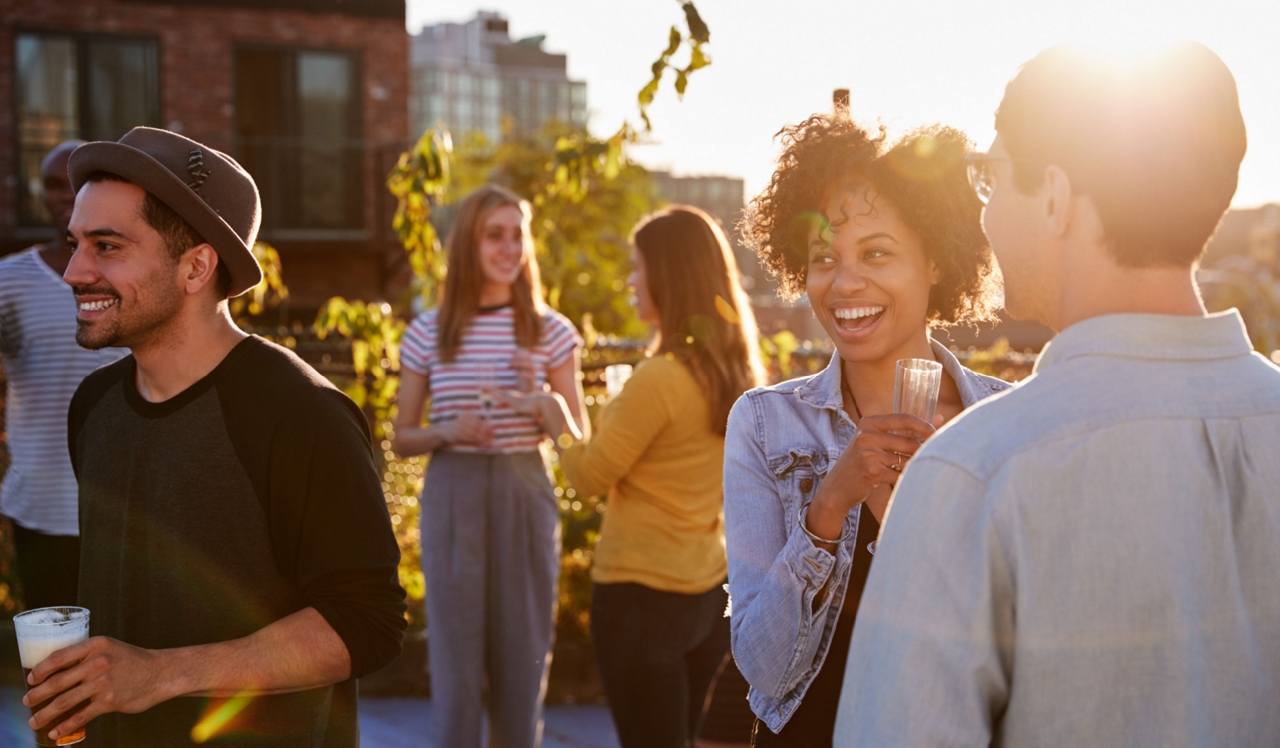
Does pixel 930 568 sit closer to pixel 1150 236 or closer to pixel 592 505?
pixel 1150 236

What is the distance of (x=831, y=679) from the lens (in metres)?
2.01

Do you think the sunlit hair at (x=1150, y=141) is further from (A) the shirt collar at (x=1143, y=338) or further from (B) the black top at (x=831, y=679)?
(B) the black top at (x=831, y=679)

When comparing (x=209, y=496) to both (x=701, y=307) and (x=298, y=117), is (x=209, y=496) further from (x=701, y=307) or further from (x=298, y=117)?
(x=298, y=117)

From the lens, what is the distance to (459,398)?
405 centimetres

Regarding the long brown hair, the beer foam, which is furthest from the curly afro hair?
the long brown hair

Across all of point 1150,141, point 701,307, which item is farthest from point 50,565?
point 1150,141

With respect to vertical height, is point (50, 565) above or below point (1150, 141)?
below

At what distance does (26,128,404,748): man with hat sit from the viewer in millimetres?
2031

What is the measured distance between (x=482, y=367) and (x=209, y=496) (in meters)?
2.03

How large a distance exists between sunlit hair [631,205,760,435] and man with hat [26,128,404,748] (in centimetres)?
143

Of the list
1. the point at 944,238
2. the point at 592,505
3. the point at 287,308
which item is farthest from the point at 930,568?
the point at 287,308

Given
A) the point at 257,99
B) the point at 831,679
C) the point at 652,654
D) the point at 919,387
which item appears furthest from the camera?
the point at 257,99

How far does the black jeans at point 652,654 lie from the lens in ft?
10.7

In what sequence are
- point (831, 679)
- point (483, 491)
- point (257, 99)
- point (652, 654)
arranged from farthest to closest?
point (257, 99), point (483, 491), point (652, 654), point (831, 679)
